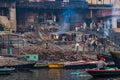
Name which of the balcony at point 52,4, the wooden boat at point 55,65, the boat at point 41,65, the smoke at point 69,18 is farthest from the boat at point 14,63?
the smoke at point 69,18

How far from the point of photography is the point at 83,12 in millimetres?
71438

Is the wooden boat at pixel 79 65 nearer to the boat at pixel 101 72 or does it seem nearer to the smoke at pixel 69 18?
the boat at pixel 101 72

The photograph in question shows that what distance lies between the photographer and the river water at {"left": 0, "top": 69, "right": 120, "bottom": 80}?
42.0m

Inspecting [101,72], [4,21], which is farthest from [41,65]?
[4,21]

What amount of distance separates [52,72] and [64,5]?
80.5ft

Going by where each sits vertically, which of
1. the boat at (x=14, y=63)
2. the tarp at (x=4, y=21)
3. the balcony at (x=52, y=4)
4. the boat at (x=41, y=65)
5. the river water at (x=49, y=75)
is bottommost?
the river water at (x=49, y=75)

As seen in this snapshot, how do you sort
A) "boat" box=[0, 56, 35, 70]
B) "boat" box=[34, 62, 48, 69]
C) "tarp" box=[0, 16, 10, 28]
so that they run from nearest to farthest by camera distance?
"boat" box=[0, 56, 35, 70]
"boat" box=[34, 62, 48, 69]
"tarp" box=[0, 16, 10, 28]

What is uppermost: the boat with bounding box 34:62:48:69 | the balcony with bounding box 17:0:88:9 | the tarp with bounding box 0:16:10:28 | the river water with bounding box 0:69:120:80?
the balcony with bounding box 17:0:88:9

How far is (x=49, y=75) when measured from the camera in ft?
146

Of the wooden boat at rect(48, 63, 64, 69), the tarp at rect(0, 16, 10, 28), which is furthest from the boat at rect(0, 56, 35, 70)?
the tarp at rect(0, 16, 10, 28)

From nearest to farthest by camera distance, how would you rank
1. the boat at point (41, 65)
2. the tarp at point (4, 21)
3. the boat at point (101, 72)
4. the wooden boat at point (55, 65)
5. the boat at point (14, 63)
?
the boat at point (101, 72) < the boat at point (14, 63) < the wooden boat at point (55, 65) < the boat at point (41, 65) < the tarp at point (4, 21)

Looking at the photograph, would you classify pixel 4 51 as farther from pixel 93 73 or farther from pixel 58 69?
pixel 93 73

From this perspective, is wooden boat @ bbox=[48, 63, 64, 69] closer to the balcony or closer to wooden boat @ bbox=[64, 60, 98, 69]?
wooden boat @ bbox=[64, 60, 98, 69]

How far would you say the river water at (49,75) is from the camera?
42.0m
